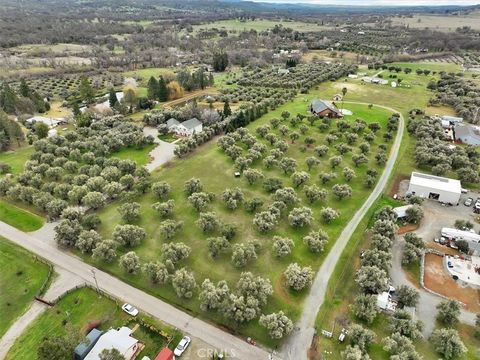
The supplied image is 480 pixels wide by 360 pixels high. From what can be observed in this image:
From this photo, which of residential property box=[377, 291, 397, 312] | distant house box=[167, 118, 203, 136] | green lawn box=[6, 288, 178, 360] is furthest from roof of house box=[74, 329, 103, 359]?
distant house box=[167, 118, 203, 136]

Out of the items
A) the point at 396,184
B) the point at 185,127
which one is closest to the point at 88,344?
the point at 396,184

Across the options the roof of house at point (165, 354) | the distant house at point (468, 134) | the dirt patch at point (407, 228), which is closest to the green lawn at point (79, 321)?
the roof of house at point (165, 354)

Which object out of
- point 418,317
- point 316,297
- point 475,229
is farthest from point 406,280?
point 475,229

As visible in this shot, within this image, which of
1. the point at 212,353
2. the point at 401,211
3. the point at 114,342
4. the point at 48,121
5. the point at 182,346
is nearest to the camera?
the point at 114,342

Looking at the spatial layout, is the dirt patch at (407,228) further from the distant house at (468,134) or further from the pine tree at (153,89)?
the pine tree at (153,89)

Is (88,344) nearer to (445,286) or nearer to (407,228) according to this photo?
(445,286)

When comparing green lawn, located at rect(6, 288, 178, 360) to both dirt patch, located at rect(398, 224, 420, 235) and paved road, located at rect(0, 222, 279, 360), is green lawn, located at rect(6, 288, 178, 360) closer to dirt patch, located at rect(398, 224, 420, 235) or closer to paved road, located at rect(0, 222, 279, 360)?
paved road, located at rect(0, 222, 279, 360)
